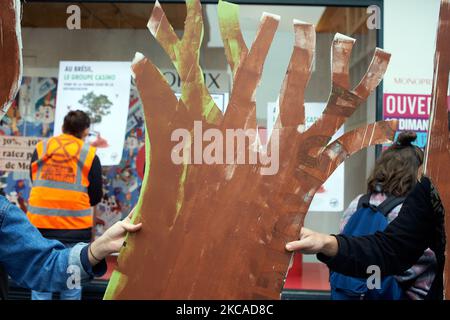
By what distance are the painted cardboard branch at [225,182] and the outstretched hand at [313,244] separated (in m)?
0.03

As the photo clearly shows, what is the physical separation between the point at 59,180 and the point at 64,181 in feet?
0.10

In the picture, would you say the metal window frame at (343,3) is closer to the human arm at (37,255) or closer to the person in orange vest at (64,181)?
the person in orange vest at (64,181)

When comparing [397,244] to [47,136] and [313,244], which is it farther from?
[47,136]

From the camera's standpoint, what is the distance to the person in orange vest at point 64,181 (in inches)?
123

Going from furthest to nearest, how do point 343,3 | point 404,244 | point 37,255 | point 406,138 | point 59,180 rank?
point 343,3 < point 59,180 < point 406,138 < point 404,244 < point 37,255

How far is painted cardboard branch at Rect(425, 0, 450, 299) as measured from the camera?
1.48m

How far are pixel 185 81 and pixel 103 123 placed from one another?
2571 millimetres

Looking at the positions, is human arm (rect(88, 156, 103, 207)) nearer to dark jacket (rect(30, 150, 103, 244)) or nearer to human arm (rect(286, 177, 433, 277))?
dark jacket (rect(30, 150, 103, 244))

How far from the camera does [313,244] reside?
1479 mm

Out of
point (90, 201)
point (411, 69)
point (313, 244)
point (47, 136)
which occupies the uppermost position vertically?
point (411, 69)

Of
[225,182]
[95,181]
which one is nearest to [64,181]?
[95,181]

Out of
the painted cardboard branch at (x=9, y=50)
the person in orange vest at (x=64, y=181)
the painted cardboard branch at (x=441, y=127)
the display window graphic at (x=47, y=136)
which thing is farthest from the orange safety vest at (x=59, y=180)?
the painted cardboard branch at (x=441, y=127)

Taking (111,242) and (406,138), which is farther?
(406,138)
